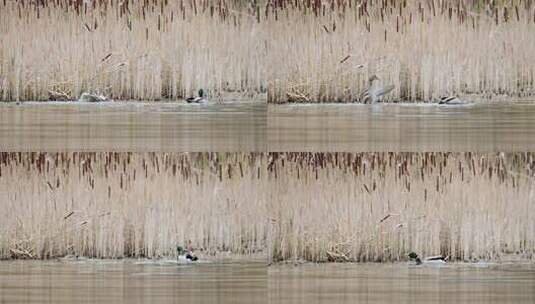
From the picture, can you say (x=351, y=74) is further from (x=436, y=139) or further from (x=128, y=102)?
(x=128, y=102)

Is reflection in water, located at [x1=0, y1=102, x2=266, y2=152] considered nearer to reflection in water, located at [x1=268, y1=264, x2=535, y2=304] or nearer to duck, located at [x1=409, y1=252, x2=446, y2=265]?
reflection in water, located at [x1=268, y1=264, x2=535, y2=304]

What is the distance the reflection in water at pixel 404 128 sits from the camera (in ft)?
7.25

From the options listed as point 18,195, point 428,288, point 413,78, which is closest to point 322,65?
point 413,78

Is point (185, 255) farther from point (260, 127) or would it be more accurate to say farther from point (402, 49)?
point (402, 49)

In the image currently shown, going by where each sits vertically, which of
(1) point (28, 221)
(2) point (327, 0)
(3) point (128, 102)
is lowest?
(1) point (28, 221)

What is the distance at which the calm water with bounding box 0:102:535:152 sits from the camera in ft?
7.27

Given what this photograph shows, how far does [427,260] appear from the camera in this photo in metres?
2.22

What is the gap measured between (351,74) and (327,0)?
0.77 feet

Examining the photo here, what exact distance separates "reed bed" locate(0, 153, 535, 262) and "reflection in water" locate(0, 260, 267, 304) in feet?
0.14

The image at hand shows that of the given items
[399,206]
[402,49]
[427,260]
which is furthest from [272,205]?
[402,49]

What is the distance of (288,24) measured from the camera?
2236 mm

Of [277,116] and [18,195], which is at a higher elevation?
[277,116]

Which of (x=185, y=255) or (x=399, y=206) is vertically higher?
(x=399, y=206)

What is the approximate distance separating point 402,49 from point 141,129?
0.82 m
